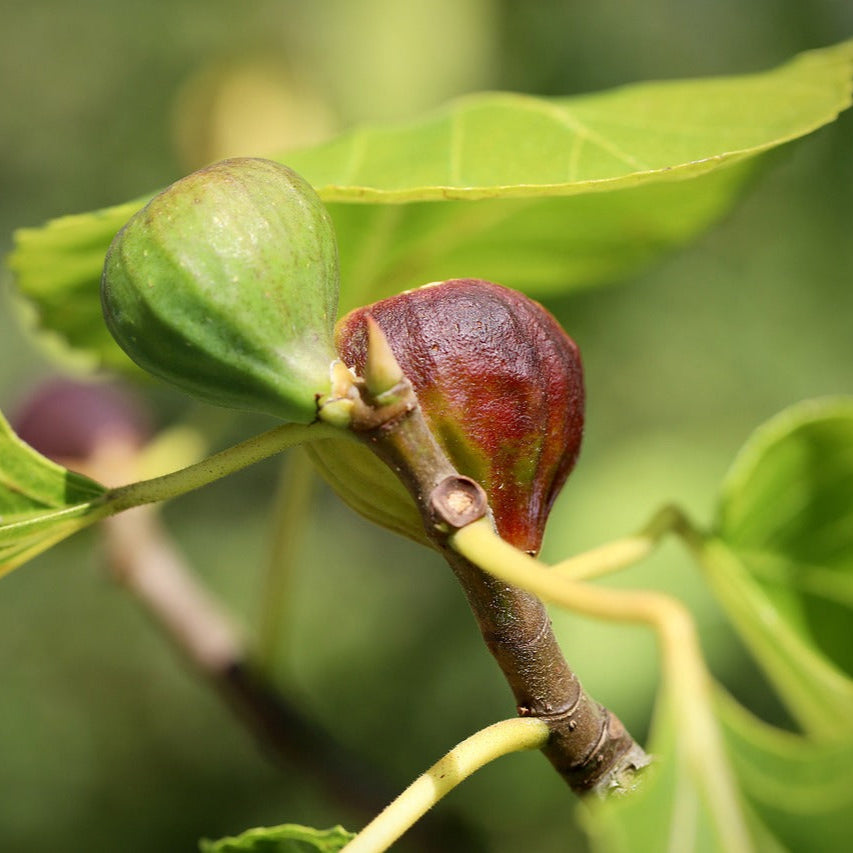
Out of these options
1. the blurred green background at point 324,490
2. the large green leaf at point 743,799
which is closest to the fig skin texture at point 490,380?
the large green leaf at point 743,799

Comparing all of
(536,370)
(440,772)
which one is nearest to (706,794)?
(440,772)

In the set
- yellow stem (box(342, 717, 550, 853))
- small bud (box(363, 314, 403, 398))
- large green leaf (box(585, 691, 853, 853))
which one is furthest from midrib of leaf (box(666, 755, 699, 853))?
small bud (box(363, 314, 403, 398))

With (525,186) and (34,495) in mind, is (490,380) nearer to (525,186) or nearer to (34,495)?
(525,186)

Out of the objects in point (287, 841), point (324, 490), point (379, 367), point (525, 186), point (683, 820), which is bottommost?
point (683, 820)

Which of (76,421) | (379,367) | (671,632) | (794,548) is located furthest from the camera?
(76,421)

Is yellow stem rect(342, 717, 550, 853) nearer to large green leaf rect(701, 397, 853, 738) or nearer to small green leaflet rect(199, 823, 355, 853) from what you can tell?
small green leaflet rect(199, 823, 355, 853)

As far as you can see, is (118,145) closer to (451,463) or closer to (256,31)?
(256,31)

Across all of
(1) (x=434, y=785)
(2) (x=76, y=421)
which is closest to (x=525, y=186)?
(1) (x=434, y=785)
